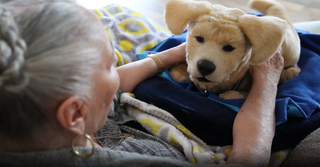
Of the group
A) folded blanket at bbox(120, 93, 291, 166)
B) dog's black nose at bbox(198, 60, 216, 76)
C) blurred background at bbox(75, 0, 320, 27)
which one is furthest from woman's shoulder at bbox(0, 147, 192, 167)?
blurred background at bbox(75, 0, 320, 27)

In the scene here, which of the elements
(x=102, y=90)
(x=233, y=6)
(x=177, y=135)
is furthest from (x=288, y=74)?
(x=233, y=6)

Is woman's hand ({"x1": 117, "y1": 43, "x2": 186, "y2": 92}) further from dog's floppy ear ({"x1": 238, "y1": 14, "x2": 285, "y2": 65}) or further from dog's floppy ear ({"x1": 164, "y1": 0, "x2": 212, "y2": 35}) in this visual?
dog's floppy ear ({"x1": 238, "y1": 14, "x2": 285, "y2": 65})

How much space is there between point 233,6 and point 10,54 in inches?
88.9

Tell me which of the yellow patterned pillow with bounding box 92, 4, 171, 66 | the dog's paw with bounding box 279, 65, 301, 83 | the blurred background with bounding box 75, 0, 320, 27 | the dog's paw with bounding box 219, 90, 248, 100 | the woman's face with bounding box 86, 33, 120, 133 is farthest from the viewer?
the blurred background with bounding box 75, 0, 320, 27

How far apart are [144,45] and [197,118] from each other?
64cm

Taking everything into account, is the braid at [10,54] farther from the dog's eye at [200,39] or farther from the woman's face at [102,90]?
the dog's eye at [200,39]

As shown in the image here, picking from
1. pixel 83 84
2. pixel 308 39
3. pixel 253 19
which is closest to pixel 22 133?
pixel 83 84

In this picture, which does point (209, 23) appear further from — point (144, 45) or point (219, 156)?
point (144, 45)

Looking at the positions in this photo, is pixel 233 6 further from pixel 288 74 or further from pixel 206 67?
pixel 206 67

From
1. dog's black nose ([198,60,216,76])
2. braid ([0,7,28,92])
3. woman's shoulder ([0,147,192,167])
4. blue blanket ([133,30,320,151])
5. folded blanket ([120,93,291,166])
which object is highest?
braid ([0,7,28,92])

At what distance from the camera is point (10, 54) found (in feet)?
1.25

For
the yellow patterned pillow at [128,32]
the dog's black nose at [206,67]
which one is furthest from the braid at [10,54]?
the yellow patterned pillow at [128,32]

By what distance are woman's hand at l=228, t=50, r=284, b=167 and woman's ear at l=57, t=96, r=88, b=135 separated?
0.47 metres

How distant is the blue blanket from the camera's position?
80 cm
